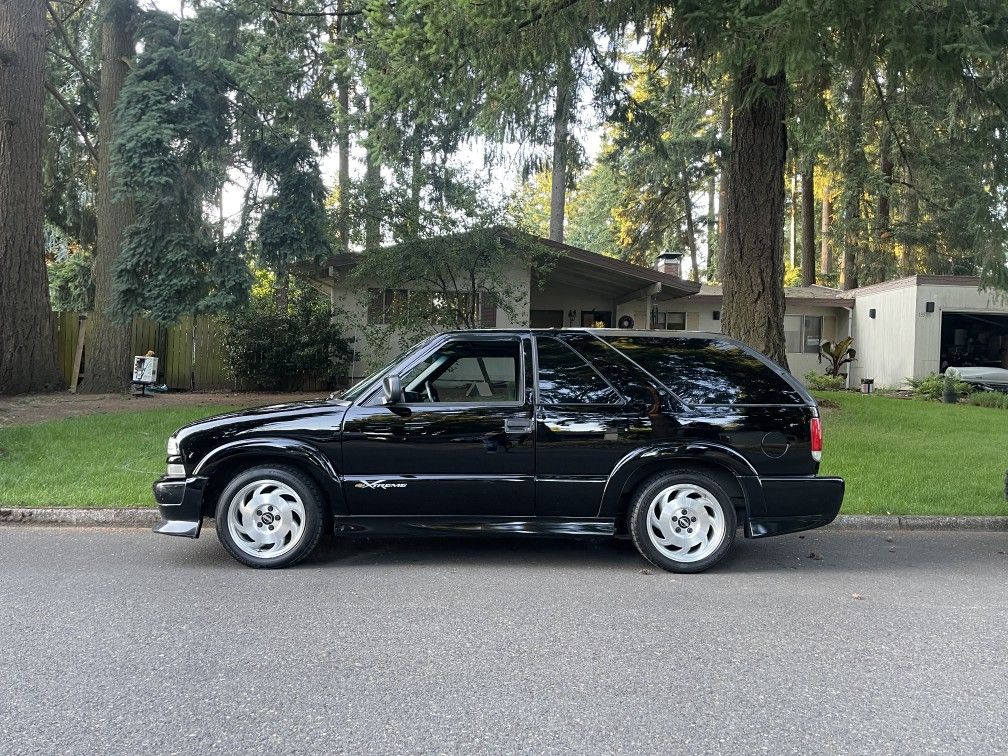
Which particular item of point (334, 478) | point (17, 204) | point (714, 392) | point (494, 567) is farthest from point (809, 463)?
point (17, 204)

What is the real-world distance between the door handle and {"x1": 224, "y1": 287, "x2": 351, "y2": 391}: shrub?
1285cm

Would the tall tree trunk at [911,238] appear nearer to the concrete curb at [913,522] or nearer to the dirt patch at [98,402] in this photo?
the dirt patch at [98,402]

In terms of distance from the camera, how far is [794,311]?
25375mm

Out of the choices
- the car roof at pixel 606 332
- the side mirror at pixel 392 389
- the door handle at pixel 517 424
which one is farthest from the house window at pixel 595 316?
the side mirror at pixel 392 389

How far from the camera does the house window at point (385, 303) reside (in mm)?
15234

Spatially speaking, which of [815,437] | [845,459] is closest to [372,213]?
[845,459]

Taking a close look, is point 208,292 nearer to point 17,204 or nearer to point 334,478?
point 17,204

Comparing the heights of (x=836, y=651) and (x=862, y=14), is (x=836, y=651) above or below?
below

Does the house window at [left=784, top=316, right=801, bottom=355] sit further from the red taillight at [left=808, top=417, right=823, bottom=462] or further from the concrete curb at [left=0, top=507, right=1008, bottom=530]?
the red taillight at [left=808, top=417, right=823, bottom=462]

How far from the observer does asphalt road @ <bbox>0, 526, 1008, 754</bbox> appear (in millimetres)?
3197

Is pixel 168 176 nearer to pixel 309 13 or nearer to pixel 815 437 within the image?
pixel 309 13

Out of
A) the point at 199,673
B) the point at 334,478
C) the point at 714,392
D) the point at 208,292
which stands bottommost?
the point at 199,673

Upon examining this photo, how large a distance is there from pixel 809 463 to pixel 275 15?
1407 cm

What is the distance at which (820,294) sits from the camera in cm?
2580
